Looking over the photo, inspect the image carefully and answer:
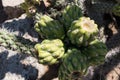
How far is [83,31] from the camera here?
1.58m

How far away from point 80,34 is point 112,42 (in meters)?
0.70

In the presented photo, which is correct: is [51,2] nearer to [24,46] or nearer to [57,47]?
[24,46]

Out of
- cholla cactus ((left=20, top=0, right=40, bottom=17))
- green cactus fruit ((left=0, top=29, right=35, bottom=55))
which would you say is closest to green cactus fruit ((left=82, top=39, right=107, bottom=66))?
green cactus fruit ((left=0, top=29, right=35, bottom=55))

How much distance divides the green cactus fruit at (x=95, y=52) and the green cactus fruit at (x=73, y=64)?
0.06m

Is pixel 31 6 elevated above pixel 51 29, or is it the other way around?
pixel 31 6

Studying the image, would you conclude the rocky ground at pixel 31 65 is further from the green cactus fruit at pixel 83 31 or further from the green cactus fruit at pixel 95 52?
the green cactus fruit at pixel 83 31

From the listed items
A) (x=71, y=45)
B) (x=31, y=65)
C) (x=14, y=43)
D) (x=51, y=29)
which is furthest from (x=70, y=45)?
(x=31, y=65)

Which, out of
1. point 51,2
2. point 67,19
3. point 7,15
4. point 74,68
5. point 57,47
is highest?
point 7,15

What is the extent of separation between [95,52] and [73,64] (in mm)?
177

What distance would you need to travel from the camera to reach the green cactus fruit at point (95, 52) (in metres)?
1.71

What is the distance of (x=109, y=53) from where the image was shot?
217 centimetres

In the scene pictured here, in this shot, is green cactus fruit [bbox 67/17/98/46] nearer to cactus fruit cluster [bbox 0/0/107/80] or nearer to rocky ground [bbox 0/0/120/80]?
cactus fruit cluster [bbox 0/0/107/80]

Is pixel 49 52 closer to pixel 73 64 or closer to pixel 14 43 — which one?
pixel 73 64

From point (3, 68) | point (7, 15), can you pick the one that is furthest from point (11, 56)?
point (7, 15)
